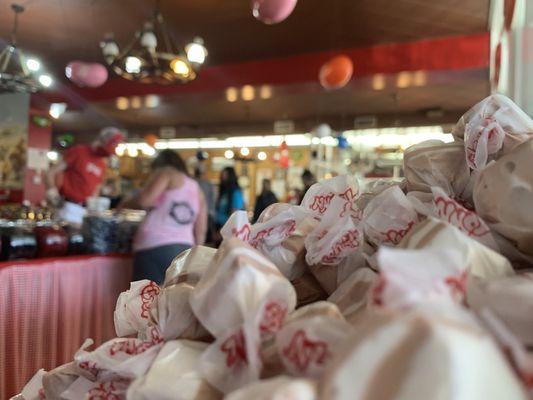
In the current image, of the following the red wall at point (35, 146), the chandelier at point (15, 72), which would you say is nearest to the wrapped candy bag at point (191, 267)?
the chandelier at point (15, 72)

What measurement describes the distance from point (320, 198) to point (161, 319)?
395mm

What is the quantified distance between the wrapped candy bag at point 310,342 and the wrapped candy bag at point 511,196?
27 cm

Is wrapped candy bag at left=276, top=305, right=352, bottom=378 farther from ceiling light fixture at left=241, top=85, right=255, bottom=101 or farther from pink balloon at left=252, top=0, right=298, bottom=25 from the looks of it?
ceiling light fixture at left=241, top=85, right=255, bottom=101

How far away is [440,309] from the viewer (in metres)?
0.39

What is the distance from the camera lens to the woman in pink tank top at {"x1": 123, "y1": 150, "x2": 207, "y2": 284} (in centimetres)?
298

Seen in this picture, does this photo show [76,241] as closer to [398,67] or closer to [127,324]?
[127,324]

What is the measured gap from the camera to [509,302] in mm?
466

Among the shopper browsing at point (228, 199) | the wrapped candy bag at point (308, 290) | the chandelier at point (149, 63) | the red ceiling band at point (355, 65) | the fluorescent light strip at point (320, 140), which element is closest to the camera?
the wrapped candy bag at point (308, 290)

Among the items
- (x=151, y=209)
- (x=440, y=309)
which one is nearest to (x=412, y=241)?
(x=440, y=309)

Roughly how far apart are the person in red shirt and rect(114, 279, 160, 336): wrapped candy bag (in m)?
2.84

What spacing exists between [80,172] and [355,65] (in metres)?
3.23

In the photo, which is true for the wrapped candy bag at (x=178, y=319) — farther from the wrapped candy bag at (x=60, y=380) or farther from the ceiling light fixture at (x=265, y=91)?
the ceiling light fixture at (x=265, y=91)

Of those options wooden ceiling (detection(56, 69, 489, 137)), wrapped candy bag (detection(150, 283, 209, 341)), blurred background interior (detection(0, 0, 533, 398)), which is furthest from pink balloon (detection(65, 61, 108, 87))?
wrapped candy bag (detection(150, 283, 209, 341))

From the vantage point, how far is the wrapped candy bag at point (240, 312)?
1.79ft
